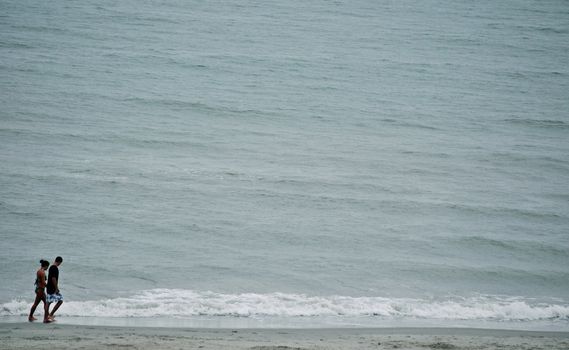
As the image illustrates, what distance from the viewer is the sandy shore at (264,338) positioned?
9781mm

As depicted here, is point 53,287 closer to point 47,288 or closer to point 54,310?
point 47,288

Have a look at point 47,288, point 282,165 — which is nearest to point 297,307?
point 47,288

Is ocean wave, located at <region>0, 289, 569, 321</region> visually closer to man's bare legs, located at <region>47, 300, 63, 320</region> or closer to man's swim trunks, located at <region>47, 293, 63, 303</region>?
man's bare legs, located at <region>47, 300, 63, 320</region>

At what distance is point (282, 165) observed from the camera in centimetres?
2608

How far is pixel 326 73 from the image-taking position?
40031 mm

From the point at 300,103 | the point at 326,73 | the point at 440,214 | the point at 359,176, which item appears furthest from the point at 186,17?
the point at 440,214

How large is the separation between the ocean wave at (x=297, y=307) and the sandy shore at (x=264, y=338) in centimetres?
158

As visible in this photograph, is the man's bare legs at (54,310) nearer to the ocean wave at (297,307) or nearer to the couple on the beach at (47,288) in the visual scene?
the couple on the beach at (47,288)

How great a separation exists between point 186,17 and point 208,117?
19815 millimetres

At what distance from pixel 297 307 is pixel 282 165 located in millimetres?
12335

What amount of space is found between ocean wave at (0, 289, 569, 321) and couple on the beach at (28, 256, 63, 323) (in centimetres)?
97

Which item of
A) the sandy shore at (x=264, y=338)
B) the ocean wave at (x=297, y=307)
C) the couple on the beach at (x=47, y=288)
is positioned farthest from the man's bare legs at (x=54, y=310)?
the ocean wave at (x=297, y=307)

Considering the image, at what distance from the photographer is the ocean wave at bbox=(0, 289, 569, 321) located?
1338cm

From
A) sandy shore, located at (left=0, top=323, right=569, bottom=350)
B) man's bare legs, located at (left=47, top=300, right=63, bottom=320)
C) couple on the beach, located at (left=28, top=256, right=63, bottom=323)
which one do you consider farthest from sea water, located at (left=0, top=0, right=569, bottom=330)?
sandy shore, located at (left=0, top=323, right=569, bottom=350)
